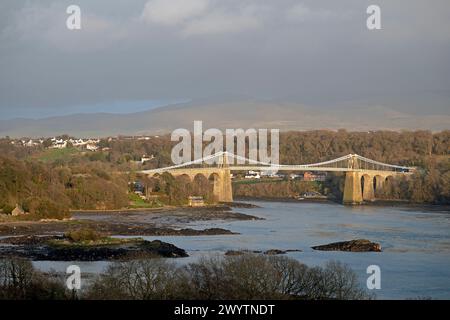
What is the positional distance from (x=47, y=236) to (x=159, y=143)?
136 ft

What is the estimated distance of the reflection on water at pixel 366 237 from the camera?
14.5m

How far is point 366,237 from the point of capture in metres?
22.4

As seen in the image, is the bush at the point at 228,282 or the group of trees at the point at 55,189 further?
the group of trees at the point at 55,189

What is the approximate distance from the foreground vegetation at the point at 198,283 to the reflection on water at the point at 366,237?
1971mm

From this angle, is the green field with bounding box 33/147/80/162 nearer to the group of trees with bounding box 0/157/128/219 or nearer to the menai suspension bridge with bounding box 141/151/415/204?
the menai suspension bridge with bounding box 141/151/415/204

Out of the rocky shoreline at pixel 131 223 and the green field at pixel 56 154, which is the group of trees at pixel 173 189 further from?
the green field at pixel 56 154

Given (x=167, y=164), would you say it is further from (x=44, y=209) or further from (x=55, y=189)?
(x=44, y=209)
